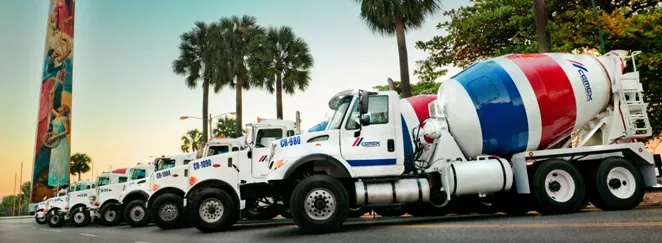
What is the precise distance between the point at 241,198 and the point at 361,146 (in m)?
3.46

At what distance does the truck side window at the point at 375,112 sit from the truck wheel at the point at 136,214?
9.82 m

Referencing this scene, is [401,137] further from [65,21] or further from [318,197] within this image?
[65,21]

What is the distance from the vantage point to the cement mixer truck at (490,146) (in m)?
8.11

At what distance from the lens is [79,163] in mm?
81812

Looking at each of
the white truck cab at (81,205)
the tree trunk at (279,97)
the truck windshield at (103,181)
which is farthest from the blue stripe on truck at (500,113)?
the tree trunk at (279,97)

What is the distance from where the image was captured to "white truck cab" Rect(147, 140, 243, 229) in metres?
12.2

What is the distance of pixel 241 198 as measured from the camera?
33.1 ft

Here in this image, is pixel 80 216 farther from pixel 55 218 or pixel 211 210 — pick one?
pixel 211 210

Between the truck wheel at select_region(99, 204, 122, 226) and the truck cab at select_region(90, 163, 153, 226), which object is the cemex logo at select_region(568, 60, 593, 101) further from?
the truck wheel at select_region(99, 204, 122, 226)

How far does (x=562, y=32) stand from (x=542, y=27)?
8.22 feet

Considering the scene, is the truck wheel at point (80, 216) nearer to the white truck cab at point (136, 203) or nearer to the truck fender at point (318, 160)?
the white truck cab at point (136, 203)

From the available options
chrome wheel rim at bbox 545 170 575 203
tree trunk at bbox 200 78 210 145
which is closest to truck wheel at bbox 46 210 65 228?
tree trunk at bbox 200 78 210 145

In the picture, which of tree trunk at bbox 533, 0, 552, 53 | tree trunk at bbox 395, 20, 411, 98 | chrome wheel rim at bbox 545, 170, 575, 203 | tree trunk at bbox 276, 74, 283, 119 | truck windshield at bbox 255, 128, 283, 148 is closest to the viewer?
chrome wheel rim at bbox 545, 170, 575, 203

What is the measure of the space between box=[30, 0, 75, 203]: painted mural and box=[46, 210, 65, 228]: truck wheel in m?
32.7
